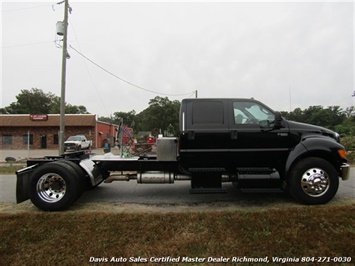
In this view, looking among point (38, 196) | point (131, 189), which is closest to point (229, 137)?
point (131, 189)

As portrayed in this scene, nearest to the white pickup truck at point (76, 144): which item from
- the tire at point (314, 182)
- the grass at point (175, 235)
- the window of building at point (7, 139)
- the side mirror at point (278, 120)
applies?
the window of building at point (7, 139)

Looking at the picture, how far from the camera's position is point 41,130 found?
103 feet

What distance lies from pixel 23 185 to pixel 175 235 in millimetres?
3149

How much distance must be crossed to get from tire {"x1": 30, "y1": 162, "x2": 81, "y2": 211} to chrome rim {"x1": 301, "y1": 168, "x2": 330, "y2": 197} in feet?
14.0

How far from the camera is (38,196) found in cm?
451

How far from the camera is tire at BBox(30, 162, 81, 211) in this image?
450 cm

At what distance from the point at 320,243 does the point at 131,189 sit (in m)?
4.40

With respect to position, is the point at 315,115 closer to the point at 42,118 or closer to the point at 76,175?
the point at 42,118

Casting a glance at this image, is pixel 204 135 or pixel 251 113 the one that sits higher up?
pixel 251 113

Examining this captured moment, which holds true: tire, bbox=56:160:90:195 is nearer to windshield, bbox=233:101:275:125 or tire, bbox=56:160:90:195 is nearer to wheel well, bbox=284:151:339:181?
windshield, bbox=233:101:275:125

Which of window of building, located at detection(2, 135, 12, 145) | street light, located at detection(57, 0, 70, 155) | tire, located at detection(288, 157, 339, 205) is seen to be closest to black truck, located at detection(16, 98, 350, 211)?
tire, located at detection(288, 157, 339, 205)

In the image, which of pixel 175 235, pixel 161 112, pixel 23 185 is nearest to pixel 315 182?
pixel 175 235

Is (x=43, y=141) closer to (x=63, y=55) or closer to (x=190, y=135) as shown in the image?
(x=63, y=55)

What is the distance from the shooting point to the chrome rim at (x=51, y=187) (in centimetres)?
455
